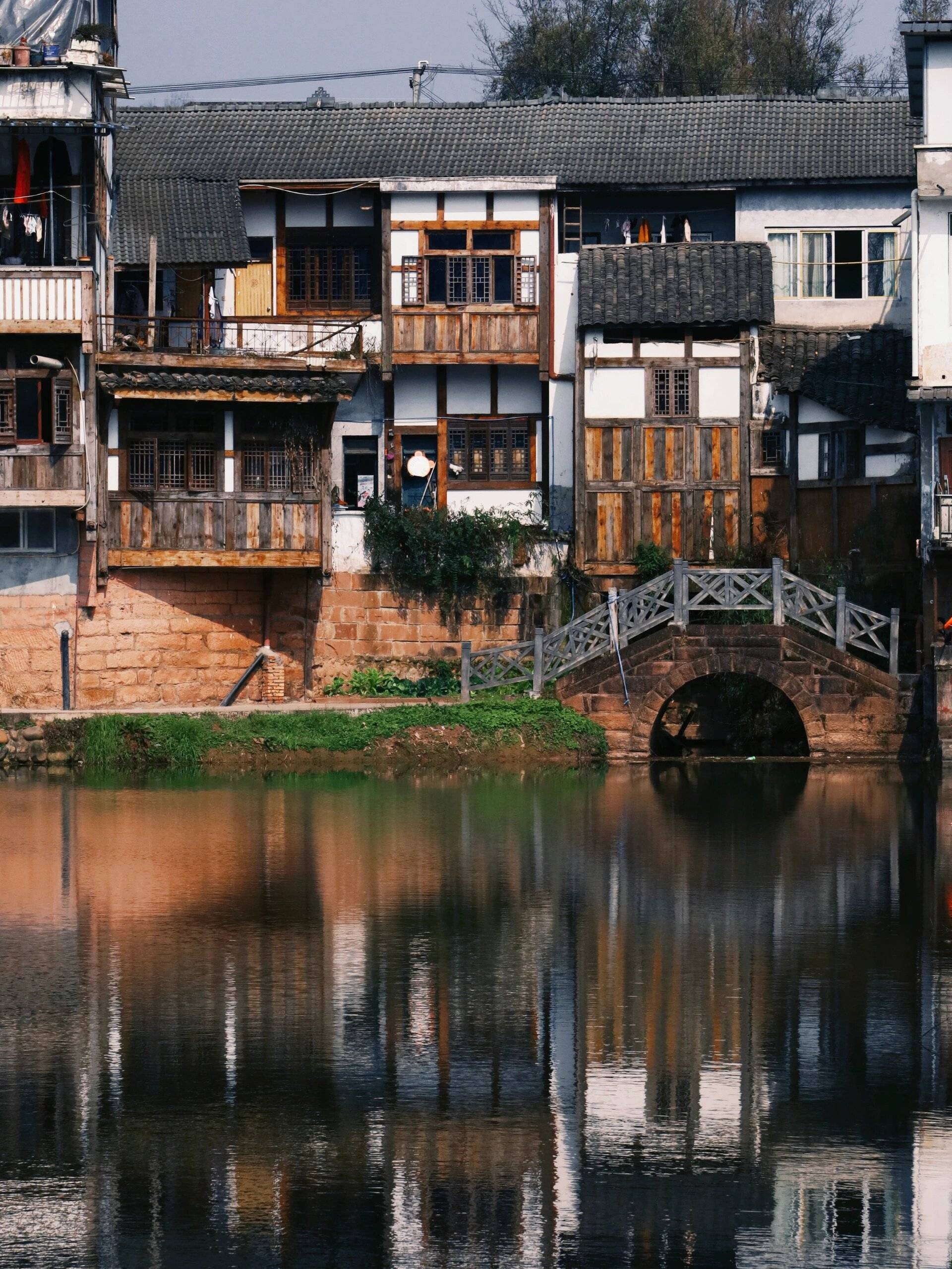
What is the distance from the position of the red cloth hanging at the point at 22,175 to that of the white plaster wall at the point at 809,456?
15.2 metres

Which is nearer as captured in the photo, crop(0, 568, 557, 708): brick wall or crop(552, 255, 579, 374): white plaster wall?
crop(0, 568, 557, 708): brick wall

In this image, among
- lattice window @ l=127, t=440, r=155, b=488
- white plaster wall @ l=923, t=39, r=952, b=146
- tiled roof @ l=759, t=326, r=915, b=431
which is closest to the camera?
white plaster wall @ l=923, t=39, r=952, b=146

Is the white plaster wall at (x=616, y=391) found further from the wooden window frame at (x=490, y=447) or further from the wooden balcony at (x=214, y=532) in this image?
the wooden balcony at (x=214, y=532)

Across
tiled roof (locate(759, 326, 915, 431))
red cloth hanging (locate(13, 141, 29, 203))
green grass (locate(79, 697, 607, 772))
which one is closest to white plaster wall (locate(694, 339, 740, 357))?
tiled roof (locate(759, 326, 915, 431))

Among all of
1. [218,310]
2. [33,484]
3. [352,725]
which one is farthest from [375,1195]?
[218,310]

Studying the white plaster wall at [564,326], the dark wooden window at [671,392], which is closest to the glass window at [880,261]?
the dark wooden window at [671,392]

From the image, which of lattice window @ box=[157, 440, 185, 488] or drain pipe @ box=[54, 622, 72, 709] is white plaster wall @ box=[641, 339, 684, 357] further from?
drain pipe @ box=[54, 622, 72, 709]

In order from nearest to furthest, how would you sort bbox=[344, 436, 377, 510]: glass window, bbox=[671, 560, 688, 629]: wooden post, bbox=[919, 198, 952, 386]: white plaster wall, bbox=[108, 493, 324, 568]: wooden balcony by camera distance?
1. bbox=[919, 198, 952, 386]: white plaster wall
2. bbox=[671, 560, 688, 629]: wooden post
3. bbox=[108, 493, 324, 568]: wooden balcony
4. bbox=[344, 436, 377, 510]: glass window

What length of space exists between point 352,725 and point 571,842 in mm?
10339

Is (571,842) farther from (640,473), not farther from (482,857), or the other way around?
(640,473)

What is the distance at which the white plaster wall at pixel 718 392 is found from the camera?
39875 mm

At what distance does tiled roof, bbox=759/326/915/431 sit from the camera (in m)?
38.5

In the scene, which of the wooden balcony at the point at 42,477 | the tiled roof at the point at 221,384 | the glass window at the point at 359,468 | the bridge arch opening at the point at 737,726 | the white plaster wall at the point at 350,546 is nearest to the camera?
the wooden balcony at the point at 42,477

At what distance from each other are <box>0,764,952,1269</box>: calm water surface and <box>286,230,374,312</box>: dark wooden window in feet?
58.6
